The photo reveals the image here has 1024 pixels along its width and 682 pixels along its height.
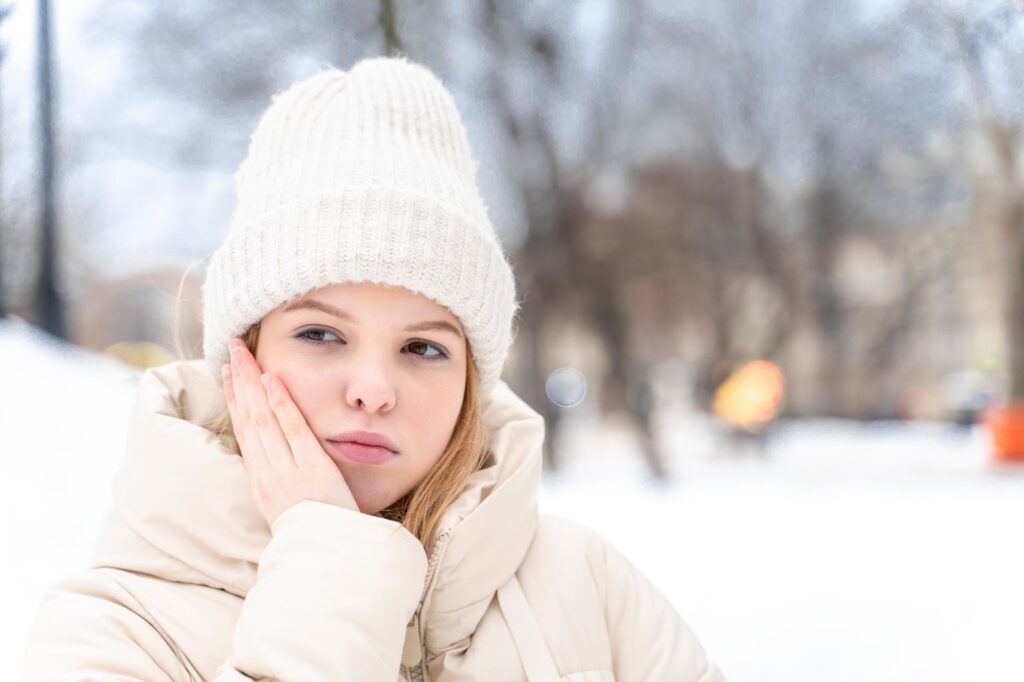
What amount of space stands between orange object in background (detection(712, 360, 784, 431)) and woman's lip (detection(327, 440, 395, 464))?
429 inches

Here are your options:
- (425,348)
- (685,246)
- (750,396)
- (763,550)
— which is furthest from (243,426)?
(685,246)

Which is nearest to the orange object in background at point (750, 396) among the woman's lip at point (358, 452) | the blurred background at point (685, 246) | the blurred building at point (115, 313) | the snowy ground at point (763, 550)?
the blurred background at point (685, 246)

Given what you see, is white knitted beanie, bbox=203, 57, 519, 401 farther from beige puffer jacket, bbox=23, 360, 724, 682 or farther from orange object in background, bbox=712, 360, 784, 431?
orange object in background, bbox=712, 360, 784, 431

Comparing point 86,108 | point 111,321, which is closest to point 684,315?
point 111,321

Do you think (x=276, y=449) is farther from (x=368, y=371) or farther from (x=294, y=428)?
(x=368, y=371)

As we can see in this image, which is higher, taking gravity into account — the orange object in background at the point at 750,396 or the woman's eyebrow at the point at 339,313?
the woman's eyebrow at the point at 339,313

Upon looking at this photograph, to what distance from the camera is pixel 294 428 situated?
1.47 meters

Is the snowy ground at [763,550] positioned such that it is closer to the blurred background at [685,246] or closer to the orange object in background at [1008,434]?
the blurred background at [685,246]

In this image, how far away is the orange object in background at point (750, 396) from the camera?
11961 mm

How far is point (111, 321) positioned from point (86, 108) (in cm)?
1715

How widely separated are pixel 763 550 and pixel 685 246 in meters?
11.2

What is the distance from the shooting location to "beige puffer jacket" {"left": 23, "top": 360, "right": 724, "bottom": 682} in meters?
1.28

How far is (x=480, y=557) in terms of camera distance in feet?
5.10

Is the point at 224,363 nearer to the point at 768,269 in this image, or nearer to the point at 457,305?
the point at 457,305
